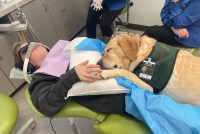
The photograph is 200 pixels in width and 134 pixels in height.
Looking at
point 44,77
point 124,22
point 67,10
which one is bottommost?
point 124,22

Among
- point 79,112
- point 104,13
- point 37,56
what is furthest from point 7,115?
point 104,13

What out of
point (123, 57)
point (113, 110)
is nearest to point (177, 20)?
point (123, 57)

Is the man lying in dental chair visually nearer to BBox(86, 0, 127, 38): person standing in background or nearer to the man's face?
the man's face

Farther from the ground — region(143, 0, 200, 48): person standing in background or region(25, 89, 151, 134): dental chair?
region(143, 0, 200, 48): person standing in background

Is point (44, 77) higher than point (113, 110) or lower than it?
higher

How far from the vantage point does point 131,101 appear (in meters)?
0.89

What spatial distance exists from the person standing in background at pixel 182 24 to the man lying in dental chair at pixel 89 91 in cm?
63

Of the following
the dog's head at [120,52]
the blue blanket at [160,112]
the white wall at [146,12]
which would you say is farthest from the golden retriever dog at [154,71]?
the white wall at [146,12]

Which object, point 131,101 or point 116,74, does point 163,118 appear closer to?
point 131,101

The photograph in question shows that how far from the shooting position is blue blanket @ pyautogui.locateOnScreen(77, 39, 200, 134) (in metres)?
0.75

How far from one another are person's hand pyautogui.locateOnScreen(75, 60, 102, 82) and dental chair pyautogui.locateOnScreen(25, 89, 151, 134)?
17cm

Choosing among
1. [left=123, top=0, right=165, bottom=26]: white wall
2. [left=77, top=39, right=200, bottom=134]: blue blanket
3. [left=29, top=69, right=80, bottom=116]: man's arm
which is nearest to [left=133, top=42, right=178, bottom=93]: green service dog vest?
[left=77, top=39, right=200, bottom=134]: blue blanket

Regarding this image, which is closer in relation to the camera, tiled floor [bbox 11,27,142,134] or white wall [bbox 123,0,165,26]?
tiled floor [bbox 11,27,142,134]

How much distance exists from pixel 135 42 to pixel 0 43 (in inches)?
55.4
